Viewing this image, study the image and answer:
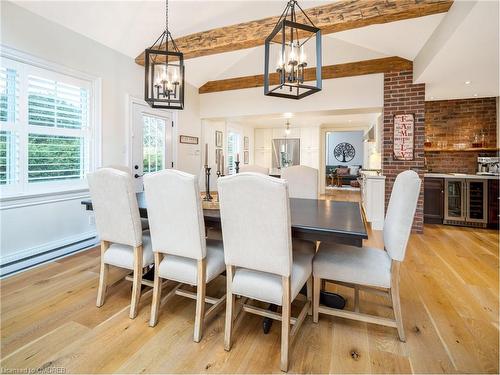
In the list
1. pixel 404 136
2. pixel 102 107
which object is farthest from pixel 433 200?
pixel 102 107

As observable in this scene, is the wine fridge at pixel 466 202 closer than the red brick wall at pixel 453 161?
Yes

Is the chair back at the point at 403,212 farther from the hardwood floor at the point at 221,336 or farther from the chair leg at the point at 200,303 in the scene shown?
the chair leg at the point at 200,303

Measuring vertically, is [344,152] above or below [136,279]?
above

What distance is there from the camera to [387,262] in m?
1.75

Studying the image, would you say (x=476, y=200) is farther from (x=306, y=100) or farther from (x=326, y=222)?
(x=326, y=222)

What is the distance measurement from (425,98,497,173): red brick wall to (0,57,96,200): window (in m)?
5.95

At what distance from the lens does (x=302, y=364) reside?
150 cm

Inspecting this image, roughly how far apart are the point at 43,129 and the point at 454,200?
6085 mm

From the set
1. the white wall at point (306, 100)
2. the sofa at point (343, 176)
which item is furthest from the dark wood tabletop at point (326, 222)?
the sofa at point (343, 176)

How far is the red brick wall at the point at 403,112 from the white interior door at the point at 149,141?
370 cm

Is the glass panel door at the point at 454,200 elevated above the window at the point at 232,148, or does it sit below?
below

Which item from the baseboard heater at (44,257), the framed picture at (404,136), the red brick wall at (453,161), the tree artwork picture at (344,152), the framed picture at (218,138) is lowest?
the baseboard heater at (44,257)

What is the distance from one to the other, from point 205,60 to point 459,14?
3.71 m

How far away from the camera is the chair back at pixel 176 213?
1.59 metres
